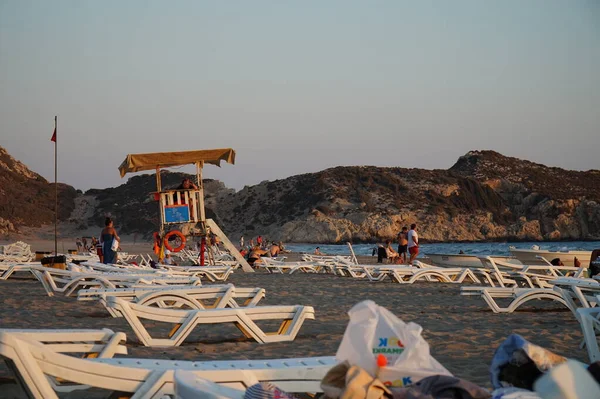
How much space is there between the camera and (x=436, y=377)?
2061 millimetres

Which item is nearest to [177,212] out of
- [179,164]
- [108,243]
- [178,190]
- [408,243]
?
[178,190]

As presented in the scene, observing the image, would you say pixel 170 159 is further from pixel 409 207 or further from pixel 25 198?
pixel 409 207

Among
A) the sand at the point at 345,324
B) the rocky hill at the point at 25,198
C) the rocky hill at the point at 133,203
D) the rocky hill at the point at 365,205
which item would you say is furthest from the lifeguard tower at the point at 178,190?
the rocky hill at the point at 365,205

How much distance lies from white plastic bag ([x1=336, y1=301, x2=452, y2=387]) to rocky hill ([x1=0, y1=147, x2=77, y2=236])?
2429 inches

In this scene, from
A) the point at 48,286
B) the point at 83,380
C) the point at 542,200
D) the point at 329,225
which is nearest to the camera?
the point at 83,380

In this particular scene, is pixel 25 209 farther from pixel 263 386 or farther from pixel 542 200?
pixel 263 386

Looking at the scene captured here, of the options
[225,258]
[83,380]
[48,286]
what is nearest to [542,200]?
[225,258]

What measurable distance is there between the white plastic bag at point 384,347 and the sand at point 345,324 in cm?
278

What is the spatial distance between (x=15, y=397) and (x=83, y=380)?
1.49m

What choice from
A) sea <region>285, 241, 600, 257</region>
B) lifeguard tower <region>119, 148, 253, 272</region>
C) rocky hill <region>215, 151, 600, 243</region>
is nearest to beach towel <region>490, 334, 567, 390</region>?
lifeguard tower <region>119, 148, 253, 272</region>

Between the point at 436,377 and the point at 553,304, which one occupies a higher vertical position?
the point at 436,377

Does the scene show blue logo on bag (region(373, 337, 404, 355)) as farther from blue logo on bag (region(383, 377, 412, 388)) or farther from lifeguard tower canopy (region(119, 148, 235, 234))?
lifeguard tower canopy (region(119, 148, 235, 234))

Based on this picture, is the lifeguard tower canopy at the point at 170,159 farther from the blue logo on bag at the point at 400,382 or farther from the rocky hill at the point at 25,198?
the rocky hill at the point at 25,198

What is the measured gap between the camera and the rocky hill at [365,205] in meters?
89.1
